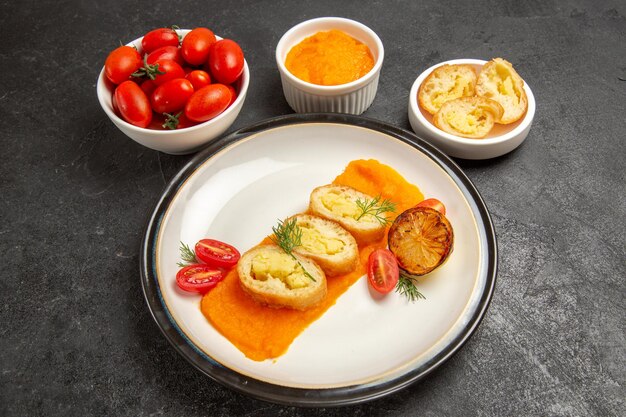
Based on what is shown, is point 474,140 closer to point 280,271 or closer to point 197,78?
point 280,271

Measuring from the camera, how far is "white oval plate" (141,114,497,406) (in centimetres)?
253

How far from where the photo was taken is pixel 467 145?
334 cm

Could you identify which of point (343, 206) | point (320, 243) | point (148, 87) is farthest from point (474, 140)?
point (148, 87)

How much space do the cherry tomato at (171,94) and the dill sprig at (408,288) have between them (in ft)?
5.35

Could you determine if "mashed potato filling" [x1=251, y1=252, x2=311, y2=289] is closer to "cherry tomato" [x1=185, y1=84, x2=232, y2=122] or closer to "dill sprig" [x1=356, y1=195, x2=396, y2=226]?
"dill sprig" [x1=356, y1=195, x2=396, y2=226]

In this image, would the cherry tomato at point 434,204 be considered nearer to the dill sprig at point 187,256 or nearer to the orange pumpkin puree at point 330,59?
the orange pumpkin puree at point 330,59

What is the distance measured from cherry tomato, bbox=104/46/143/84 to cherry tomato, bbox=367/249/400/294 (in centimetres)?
182

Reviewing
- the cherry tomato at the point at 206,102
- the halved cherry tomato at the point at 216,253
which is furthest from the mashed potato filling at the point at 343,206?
the cherry tomato at the point at 206,102

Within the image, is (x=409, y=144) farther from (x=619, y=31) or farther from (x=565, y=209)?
(x=619, y=31)

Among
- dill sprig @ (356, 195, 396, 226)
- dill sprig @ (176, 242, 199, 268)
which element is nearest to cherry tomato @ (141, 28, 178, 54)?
dill sprig @ (176, 242, 199, 268)

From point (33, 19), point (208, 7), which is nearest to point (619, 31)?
point (208, 7)

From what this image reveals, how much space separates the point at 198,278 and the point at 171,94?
1.12 m

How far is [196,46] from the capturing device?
11.1ft

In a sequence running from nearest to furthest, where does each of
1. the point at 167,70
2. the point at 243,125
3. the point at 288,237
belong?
1. the point at 288,237
2. the point at 167,70
3. the point at 243,125
